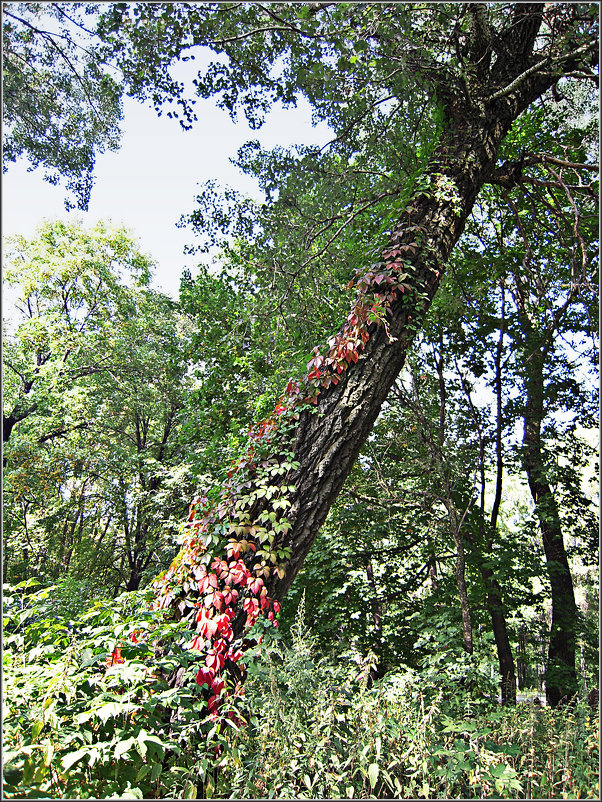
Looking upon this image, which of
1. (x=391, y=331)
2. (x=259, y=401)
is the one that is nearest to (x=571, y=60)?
(x=391, y=331)

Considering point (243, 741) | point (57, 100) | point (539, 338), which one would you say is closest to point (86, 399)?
point (57, 100)

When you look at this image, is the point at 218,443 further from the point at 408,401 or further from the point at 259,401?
the point at 408,401

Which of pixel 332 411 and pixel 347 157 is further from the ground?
pixel 347 157

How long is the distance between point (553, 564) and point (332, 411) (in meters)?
4.69

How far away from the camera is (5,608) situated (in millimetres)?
2492

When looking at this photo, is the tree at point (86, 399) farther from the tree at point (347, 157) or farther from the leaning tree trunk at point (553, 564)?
the tree at point (347, 157)

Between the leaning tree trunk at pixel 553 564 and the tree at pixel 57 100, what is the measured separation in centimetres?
586

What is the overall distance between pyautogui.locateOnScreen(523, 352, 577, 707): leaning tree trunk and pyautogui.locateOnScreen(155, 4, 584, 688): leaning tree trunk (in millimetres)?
3884

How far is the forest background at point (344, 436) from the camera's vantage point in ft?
6.06

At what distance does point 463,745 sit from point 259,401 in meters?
3.89

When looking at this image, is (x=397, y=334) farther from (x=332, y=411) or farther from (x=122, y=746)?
(x=122, y=746)

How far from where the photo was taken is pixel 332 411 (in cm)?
284

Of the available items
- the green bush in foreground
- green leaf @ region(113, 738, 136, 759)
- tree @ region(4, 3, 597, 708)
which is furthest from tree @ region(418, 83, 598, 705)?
green leaf @ region(113, 738, 136, 759)

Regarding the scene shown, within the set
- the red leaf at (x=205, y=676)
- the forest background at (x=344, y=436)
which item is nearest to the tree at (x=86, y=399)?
the forest background at (x=344, y=436)
